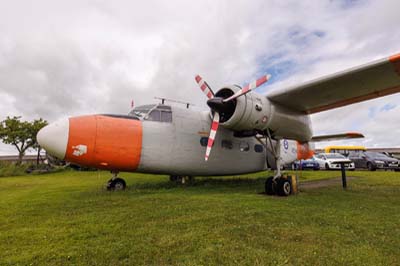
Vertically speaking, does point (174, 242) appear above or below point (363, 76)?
below

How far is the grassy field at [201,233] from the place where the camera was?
3111 mm

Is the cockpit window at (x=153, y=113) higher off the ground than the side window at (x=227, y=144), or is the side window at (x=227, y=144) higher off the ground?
the cockpit window at (x=153, y=113)

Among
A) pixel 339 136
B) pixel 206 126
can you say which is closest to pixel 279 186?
pixel 206 126

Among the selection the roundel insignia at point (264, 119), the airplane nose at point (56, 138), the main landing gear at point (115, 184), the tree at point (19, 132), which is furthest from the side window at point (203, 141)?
the tree at point (19, 132)

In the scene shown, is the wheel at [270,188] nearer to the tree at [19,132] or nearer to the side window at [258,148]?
the side window at [258,148]

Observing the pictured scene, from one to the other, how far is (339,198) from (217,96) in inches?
191

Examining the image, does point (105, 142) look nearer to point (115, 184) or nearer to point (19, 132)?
point (115, 184)

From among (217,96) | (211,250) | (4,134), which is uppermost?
(4,134)

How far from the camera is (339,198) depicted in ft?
24.5

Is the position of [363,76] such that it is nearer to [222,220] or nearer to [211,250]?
[222,220]

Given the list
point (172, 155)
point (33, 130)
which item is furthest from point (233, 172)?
point (33, 130)

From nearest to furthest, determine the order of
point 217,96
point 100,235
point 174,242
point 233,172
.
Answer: point 174,242, point 100,235, point 217,96, point 233,172

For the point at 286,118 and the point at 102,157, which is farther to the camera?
the point at 286,118

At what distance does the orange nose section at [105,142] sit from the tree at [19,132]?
1293 inches
